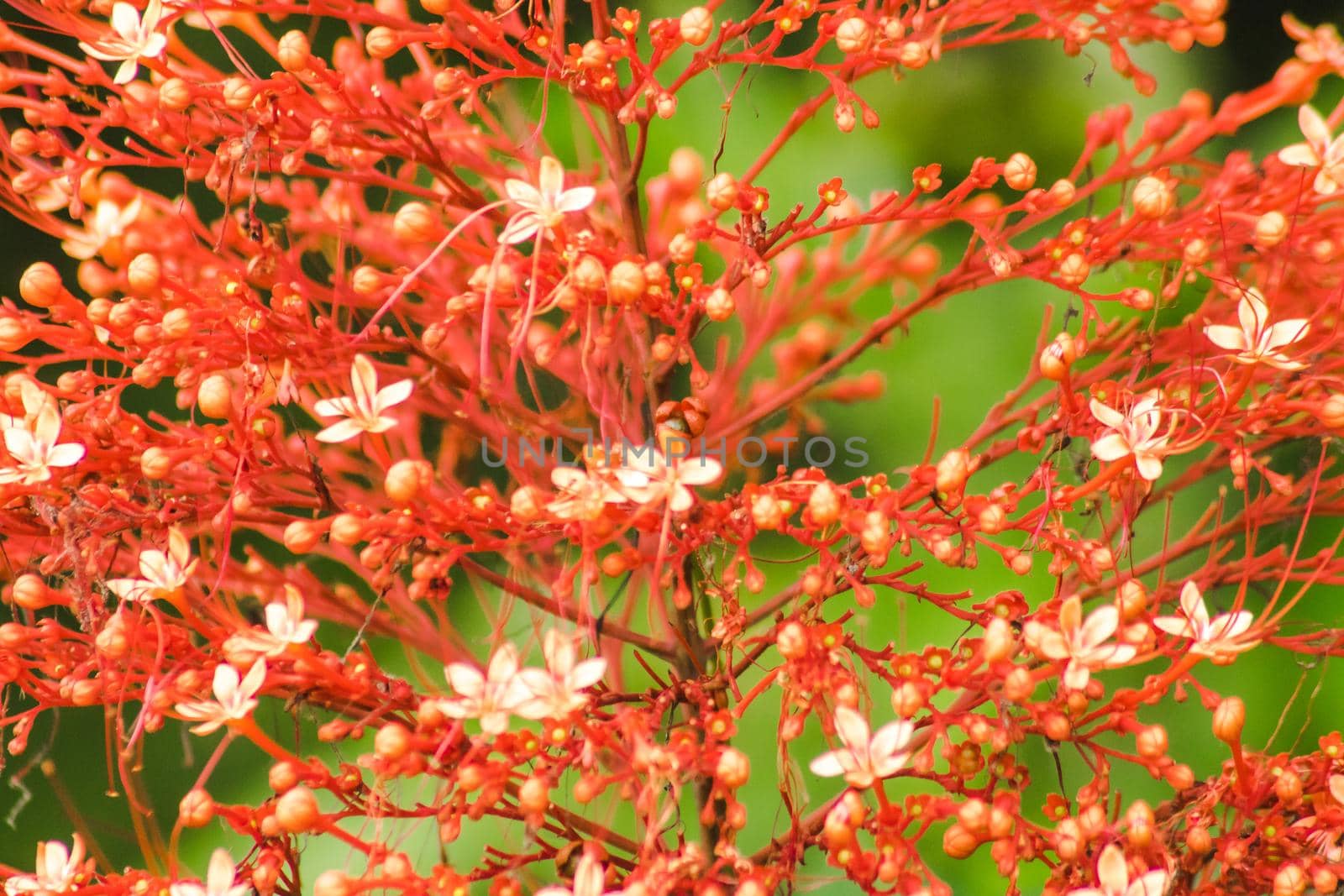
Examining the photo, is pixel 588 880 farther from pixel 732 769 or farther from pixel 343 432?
pixel 343 432

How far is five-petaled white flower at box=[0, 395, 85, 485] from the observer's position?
569 millimetres

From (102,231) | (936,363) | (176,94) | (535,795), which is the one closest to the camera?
(535,795)

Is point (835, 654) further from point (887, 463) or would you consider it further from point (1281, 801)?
point (887, 463)

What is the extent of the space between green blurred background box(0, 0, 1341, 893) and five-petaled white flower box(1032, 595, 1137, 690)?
0.48 metres

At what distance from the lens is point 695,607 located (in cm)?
68

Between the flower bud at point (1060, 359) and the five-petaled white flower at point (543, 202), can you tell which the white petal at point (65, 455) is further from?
the flower bud at point (1060, 359)

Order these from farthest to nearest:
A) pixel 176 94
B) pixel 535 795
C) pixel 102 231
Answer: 1. pixel 102 231
2. pixel 176 94
3. pixel 535 795

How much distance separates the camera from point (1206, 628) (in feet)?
1.80

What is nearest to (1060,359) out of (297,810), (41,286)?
(297,810)

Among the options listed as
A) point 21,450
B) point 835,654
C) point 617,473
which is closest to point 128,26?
point 21,450

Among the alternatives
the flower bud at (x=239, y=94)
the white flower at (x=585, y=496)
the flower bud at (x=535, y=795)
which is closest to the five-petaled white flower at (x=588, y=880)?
the flower bud at (x=535, y=795)

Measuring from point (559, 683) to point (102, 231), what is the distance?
0.43 meters

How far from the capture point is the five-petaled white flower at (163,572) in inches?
21.9

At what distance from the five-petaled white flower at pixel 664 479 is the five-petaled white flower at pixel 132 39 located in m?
0.30
